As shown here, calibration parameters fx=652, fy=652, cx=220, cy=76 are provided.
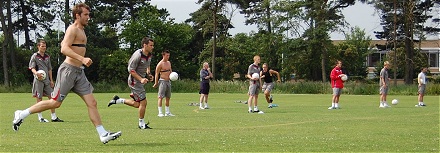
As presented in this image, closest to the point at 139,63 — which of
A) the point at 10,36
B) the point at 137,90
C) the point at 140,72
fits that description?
the point at 140,72

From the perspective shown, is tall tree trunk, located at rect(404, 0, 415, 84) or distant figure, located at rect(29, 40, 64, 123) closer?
distant figure, located at rect(29, 40, 64, 123)

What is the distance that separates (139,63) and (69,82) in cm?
383

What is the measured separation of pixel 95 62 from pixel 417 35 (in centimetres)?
3502

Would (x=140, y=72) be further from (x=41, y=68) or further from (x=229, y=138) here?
(x=41, y=68)

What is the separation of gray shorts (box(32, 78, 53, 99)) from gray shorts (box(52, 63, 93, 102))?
255 inches

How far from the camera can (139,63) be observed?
14211 millimetres

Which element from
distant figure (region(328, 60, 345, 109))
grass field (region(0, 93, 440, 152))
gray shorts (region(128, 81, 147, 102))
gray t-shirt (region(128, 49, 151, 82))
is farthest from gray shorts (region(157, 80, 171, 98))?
distant figure (region(328, 60, 345, 109))

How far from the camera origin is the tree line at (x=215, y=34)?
6744 centimetres

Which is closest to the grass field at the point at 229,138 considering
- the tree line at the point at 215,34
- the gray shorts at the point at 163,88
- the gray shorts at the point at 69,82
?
the gray shorts at the point at 69,82

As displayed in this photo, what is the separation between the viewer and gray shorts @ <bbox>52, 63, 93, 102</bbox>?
10.5 metres

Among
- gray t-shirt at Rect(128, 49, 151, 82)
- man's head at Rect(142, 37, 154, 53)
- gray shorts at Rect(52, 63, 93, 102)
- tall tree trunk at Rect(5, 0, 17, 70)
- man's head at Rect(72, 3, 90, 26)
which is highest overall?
tall tree trunk at Rect(5, 0, 17, 70)

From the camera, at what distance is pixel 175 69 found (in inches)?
2997

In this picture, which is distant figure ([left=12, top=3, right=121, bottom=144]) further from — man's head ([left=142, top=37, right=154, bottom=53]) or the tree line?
the tree line

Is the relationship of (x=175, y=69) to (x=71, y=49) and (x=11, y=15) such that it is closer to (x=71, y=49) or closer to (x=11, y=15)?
(x=11, y=15)
